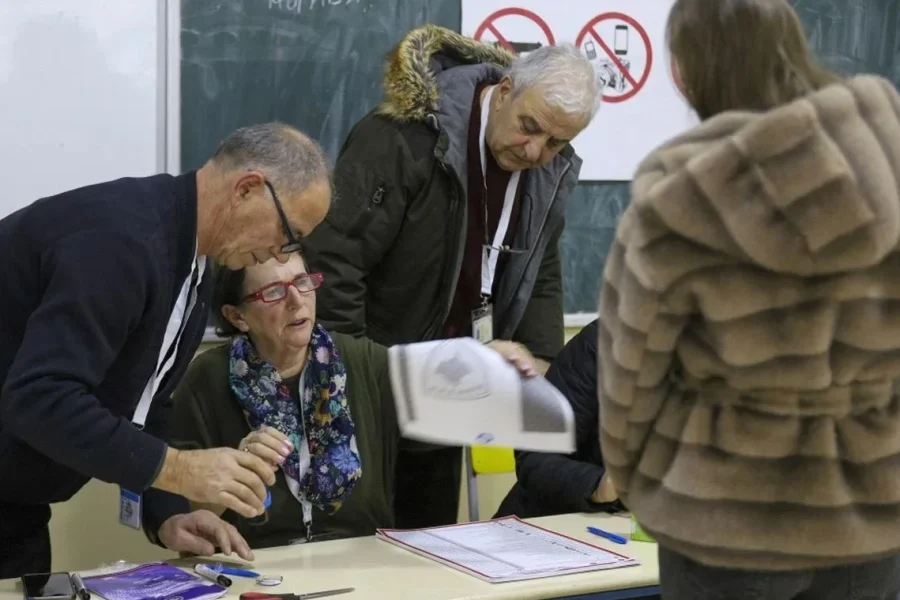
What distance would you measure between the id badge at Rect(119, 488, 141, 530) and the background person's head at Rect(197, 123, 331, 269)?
50 cm

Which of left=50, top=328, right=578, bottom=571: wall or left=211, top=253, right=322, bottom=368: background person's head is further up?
left=211, top=253, right=322, bottom=368: background person's head

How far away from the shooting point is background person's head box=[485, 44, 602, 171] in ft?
9.53

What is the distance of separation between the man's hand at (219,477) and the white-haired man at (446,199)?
918mm

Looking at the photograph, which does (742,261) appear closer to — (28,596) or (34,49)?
(28,596)

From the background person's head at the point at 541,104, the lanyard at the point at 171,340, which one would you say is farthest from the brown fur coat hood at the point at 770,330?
the background person's head at the point at 541,104

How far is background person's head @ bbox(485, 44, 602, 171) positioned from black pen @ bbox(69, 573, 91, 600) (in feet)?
5.00

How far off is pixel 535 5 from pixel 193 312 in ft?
6.30

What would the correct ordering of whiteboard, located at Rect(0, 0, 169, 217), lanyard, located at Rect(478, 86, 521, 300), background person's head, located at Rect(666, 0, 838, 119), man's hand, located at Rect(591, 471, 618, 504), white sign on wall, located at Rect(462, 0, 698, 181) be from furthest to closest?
white sign on wall, located at Rect(462, 0, 698, 181) → lanyard, located at Rect(478, 86, 521, 300) → whiteboard, located at Rect(0, 0, 169, 217) → man's hand, located at Rect(591, 471, 618, 504) → background person's head, located at Rect(666, 0, 838, 119)

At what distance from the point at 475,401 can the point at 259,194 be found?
54 cm

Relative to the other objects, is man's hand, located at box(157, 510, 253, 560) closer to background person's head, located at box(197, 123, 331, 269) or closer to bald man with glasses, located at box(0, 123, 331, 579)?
bald man with glasses, located at box(0, 123, 331, 579)

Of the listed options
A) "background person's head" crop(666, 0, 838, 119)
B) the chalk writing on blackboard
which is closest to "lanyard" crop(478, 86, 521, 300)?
the chalk writing on blackboard

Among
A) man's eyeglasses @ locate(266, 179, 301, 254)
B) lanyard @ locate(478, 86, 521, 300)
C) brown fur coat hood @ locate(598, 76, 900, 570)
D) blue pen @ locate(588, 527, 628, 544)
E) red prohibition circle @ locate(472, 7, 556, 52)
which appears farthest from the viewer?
red prohibition circle @ locate(472, 7, 556, 52)

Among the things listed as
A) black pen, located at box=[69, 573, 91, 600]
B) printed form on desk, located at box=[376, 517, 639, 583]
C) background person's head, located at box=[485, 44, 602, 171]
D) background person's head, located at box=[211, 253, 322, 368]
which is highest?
background person's head, located at box=[485, 44, 602, 171]

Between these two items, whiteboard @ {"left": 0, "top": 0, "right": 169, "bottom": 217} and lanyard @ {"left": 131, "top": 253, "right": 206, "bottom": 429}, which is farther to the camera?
whiteboard @ {"left": 0, "top": 0, "right": 169, "bottom": 217}
